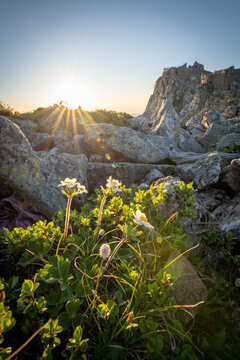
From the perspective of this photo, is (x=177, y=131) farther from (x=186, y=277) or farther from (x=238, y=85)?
(x=238, y=85)

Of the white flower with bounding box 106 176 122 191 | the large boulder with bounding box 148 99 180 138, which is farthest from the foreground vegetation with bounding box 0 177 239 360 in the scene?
the large boulder with bounding box 148 99 180 138

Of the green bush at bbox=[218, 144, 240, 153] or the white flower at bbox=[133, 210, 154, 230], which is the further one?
the green bush at bbox=[218, 144, 240, 153]

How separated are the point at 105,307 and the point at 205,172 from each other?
4912 mm

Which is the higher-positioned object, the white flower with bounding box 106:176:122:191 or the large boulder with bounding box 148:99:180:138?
the large boulder with bounding box 148:99:180:138

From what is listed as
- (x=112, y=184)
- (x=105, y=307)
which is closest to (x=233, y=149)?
(x=112, y=184)

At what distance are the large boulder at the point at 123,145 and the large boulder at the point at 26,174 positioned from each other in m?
3.14

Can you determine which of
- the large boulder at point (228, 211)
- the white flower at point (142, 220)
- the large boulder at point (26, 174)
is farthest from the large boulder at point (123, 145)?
the white flower at point (142, 220)

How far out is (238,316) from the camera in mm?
1787

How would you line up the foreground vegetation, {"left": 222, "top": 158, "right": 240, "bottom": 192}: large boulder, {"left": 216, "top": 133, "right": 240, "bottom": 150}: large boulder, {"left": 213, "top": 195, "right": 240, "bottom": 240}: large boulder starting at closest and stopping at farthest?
the foreground vegetation → {"left": 213, "top": 195, "right": 240, "bottom": 240}: large boulder → {"left": 222, "top": 158, "right": 240, "bottom": 192}: large boulder → {"left": 216, "top": 133, "right": 240, "bottom": 150}: large boulder

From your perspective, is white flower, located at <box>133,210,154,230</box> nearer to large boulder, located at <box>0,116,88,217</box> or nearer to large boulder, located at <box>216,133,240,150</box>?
large boulder, located at <box>0,116,88,217</box>

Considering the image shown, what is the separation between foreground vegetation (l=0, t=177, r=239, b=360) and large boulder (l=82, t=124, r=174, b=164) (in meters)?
4.96

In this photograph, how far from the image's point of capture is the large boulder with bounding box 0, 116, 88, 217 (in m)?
3.73

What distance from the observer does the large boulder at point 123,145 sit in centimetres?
713

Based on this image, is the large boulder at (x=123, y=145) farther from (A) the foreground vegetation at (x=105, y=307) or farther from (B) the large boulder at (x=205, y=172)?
(A) the foreground vegetation at (x=105, y=307)
